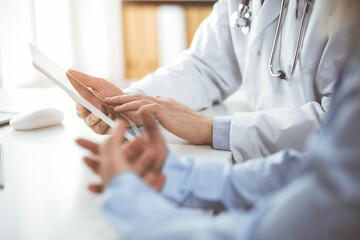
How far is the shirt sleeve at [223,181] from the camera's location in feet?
1.67

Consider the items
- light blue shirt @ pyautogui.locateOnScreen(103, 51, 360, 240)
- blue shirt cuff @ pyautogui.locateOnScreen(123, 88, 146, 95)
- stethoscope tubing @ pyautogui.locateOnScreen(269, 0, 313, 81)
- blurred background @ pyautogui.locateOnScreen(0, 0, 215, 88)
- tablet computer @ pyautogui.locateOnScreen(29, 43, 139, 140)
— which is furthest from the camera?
blurred background @ pyautogui.locateOnScreen(0, 0, 215, 88)

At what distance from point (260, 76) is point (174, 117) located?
1.12 ft

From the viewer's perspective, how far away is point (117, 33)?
278 cm

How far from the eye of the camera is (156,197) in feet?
1.43

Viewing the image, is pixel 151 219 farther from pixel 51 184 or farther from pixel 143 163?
pixel 51 184

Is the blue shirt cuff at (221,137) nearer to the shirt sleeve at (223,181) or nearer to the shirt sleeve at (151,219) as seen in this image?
the shirt sleeve at (223,181)

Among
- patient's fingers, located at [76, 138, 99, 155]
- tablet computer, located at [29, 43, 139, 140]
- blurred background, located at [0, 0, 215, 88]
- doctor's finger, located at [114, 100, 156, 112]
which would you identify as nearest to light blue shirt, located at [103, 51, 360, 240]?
patient's fingers, located at [76, 138, 99, 155]

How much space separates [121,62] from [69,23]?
0.47 metres

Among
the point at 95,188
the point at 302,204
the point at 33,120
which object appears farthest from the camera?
the point at 33,120

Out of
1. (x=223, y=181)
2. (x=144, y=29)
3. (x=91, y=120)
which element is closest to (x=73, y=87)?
(x=91, y=120)

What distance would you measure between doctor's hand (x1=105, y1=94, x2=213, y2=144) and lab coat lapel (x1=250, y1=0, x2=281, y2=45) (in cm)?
31

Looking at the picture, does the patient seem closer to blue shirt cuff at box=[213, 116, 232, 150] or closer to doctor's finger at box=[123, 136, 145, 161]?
doctor's finger at box=[123, 136, 145, 161]

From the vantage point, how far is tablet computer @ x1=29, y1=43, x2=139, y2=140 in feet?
2.05

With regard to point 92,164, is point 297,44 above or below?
above
